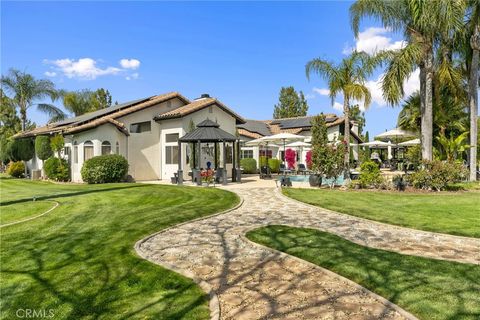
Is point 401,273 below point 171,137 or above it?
below

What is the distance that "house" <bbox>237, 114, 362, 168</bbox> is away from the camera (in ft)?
109

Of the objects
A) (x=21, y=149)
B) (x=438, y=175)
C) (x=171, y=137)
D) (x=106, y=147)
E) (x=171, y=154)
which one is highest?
(x=171, y=137)

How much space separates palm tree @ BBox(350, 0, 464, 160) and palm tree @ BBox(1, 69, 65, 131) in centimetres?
3304

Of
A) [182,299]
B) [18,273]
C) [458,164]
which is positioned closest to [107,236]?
[18,273]

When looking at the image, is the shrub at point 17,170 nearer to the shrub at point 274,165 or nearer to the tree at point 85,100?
the tree at point 85,100

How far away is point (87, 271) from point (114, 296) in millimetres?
1330

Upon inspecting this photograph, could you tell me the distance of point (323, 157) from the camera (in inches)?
703

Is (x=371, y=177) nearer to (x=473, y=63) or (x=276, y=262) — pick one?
(x=473, y=63)

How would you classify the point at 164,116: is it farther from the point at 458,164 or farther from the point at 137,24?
the point at 458,164

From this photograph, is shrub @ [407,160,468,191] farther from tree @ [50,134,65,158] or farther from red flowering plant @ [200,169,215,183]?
tree @ [50,134,65,158]

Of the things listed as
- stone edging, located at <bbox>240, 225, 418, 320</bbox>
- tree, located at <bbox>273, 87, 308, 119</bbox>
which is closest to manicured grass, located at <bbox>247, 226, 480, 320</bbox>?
stone edging, located at <bbox>240, 225, 418, 320</bbox>

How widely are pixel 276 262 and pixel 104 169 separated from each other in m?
17.5

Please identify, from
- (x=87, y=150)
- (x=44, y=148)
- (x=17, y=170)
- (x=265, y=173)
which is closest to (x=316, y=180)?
(x=265, y=173)

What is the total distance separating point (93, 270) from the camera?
604 centimetres
